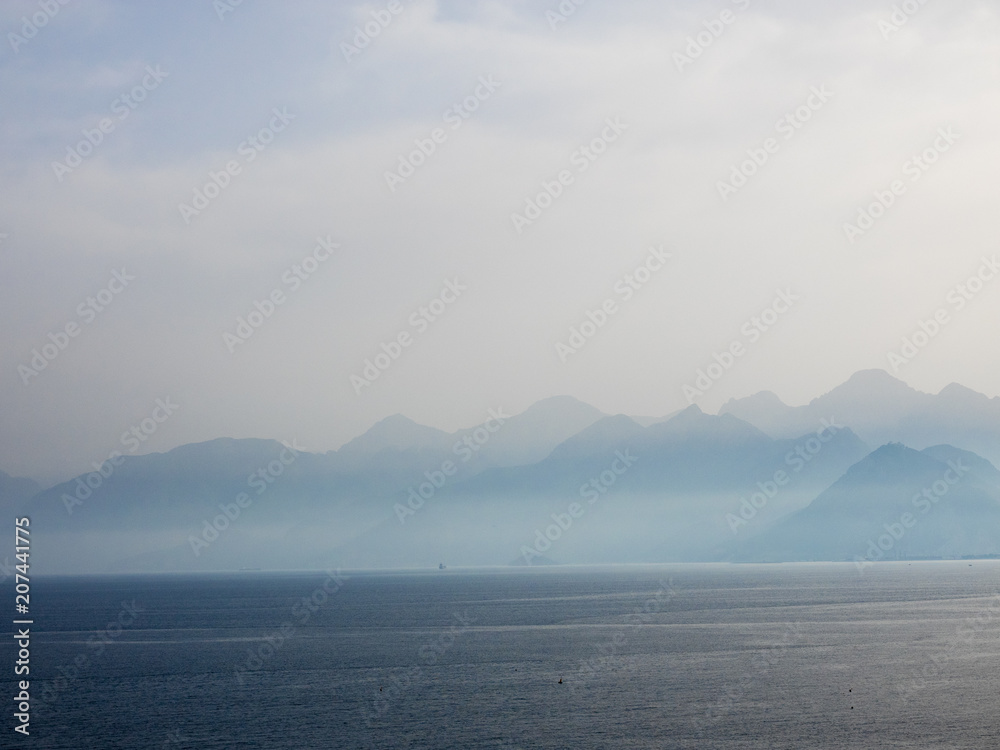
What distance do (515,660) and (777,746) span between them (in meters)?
59.3

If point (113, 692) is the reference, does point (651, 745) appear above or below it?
below

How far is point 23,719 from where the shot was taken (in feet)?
312

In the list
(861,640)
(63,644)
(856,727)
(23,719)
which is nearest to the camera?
(856,727)

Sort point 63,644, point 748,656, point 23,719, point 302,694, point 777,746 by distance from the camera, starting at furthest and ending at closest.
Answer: point 63,644 → point 748,656 → point 302,694 → point 23,719 → point 777,746

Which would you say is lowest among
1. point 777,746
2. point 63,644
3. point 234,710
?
point 777,746

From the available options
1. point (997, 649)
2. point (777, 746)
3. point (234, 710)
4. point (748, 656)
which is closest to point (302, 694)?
point (234, 710)

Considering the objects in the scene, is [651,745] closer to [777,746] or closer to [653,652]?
A: [777,746]
